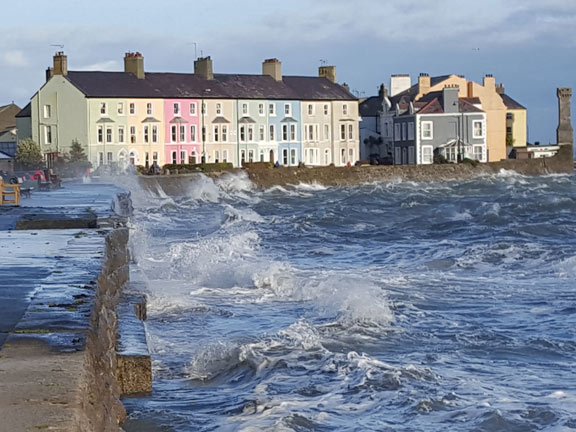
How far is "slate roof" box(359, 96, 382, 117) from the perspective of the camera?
9225 cm

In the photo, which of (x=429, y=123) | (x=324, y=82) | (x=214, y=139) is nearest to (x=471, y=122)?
(x=429, y=123)

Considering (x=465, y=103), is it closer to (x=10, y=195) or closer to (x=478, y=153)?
(x=478, y=153)

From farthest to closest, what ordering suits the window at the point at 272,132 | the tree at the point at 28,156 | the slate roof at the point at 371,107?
the slate roof at the point at 371,107, the window at the point at 272,132, the tree at the point at 28,156

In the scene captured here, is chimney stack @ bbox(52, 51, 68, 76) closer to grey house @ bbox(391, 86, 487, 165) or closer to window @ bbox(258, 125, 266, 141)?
window @ bbox(258, 125, 266, 141)

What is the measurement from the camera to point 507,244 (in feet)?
83.5

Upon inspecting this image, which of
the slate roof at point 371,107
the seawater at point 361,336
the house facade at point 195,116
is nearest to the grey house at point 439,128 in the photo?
the house facade at point 195,116

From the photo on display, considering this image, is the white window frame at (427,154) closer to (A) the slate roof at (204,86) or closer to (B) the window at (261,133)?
(A) the slate roof at (204,86)

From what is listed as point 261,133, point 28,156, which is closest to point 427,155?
point 261,133

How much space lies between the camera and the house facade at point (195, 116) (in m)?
73.1

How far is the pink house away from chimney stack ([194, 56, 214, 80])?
3273 mm

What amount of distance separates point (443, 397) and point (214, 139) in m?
70.4

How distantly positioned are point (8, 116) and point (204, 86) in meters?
23.5

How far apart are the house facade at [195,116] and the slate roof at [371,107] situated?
190 inches

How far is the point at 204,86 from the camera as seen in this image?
261ft
